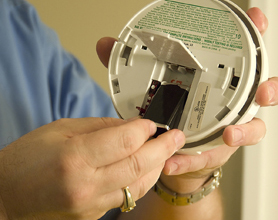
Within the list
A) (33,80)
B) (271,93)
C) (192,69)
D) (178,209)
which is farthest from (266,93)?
(33,80)

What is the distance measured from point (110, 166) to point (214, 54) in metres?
0.23

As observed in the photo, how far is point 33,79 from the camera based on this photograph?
679 millimetres

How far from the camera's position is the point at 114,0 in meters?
0.90

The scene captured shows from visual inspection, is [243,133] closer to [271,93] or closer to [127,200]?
[271,93]

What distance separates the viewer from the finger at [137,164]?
13.2 inches

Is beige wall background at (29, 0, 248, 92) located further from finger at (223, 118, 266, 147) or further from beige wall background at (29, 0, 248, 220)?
finger at (223, 118, 266, 147)

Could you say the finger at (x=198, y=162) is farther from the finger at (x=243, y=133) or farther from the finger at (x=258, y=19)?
the finger at (x=258, y=19)

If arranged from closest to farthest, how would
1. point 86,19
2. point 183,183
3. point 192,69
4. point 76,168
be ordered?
1. point 76,168
2. point 192,69
3. point 183,183
4. point 86,19

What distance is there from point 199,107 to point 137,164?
0.43 ft

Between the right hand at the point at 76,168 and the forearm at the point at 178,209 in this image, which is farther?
the forearm at the point at 178,209

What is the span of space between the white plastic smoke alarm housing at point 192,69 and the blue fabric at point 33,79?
10.9 inches

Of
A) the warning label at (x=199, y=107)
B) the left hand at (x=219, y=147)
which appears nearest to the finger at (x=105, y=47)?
the left hand at (x=219, y=147)

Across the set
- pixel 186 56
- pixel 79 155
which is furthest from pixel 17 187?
pixel 186 56

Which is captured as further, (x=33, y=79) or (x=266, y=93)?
(x=33, y=79)
